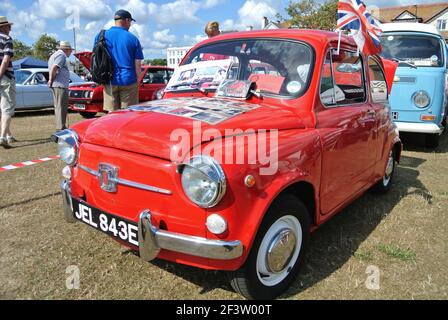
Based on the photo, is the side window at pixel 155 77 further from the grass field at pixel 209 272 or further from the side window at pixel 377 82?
the side window at pixel 377 82

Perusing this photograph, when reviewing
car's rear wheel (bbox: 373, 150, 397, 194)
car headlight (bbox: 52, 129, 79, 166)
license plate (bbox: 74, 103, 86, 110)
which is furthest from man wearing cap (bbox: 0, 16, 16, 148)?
car's rear wheel (bbox: 373, 150, 397, 194)

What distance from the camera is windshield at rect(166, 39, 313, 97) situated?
9.01 feet

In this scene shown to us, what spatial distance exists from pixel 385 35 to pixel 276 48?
5.12m

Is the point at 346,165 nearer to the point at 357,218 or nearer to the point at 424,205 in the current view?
the point at 357,218

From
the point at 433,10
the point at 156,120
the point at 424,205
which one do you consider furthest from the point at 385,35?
the point at 433,10

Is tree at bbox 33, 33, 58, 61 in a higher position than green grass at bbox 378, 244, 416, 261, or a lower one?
higher

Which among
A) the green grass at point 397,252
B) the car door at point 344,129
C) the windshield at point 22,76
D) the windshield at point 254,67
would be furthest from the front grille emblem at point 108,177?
the windshield at point 22,76

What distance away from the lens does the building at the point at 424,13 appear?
49.8 meters

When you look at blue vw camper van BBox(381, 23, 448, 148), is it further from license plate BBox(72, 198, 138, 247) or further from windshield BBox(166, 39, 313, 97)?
license plate BBox(72, 198, 138, 247)

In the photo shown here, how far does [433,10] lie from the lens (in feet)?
171

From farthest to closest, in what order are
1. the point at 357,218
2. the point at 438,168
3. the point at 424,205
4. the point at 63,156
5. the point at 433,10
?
the point at 433,10 → the point at 438,168 → the point at 424,205 → the point at 357,218 → the point at 63,156

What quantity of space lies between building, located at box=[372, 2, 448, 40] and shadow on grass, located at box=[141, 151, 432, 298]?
170ft

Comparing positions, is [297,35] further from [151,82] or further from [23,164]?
[151,82]
